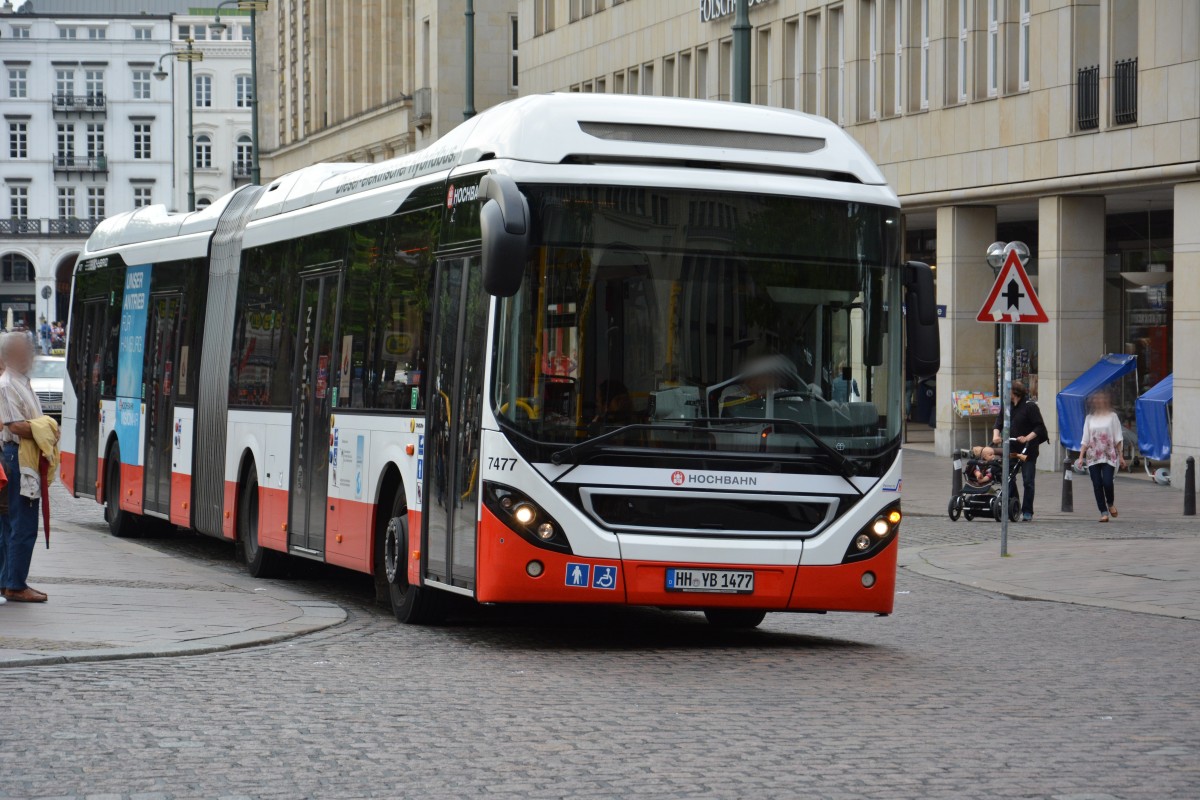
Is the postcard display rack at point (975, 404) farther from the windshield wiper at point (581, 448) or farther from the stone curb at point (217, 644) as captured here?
the windshield wiper at point (581, 448)

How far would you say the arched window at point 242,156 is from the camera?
134 metres

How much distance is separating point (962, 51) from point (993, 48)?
115 cm

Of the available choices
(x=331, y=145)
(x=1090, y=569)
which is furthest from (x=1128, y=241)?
(x=331, y=145)

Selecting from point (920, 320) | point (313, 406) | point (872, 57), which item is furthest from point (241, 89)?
point (920, 320)

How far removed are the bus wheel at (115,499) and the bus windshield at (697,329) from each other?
10792 millimetres

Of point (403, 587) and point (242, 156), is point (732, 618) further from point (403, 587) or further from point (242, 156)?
point (242, 156)

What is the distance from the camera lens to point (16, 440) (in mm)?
12969

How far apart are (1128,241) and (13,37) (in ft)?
368

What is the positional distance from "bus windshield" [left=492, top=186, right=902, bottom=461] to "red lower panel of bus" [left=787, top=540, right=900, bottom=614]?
2.09 ft

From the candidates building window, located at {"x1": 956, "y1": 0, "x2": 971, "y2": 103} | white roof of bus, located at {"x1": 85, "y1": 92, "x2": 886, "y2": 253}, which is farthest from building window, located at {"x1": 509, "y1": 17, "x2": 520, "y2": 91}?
white roof of bus, located at {"x1": 85, "y1": 92, "x2": 886, "y2": 253}

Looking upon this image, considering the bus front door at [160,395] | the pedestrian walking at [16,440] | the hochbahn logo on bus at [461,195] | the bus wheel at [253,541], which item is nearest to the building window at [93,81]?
the bus front door at [160,395]

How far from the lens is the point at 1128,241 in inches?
1457

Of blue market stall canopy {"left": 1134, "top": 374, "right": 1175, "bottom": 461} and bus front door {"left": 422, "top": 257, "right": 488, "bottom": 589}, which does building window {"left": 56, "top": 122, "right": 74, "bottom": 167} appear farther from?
bus front door {"left": 422, "top": 257, "right": 488, "bottom": 589}

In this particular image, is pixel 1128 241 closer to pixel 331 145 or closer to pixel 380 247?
pixel 380 247
